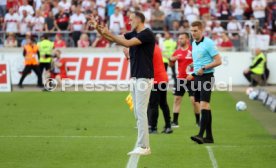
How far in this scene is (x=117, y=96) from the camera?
1091 inches

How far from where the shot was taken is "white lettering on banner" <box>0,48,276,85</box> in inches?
1245

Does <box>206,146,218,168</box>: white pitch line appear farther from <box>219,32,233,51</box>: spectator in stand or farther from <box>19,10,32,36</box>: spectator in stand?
<box>19,10,32,36</box>: spectator in stand

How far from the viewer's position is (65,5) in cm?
3447

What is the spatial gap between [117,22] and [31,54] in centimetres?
406

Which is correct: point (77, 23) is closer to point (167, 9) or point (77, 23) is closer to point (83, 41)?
point (83, 41)

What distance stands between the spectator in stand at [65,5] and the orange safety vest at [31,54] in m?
3.16

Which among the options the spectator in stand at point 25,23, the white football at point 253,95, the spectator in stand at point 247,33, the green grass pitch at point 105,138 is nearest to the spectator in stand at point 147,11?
the spectator in stand at point 247,33

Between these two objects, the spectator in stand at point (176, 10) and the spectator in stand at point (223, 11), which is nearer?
the spectator in stand at point (176, 10)

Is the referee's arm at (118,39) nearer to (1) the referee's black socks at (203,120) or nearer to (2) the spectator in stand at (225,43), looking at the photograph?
(1) the referee's black socks at (203,120)

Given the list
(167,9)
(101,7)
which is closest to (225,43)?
(167,9)

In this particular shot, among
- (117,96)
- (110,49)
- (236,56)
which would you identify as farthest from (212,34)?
(117,96)

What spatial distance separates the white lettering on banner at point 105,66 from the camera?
3162 centimetres

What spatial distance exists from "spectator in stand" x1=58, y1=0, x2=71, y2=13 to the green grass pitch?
30.4ft

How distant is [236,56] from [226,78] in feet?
3.43
